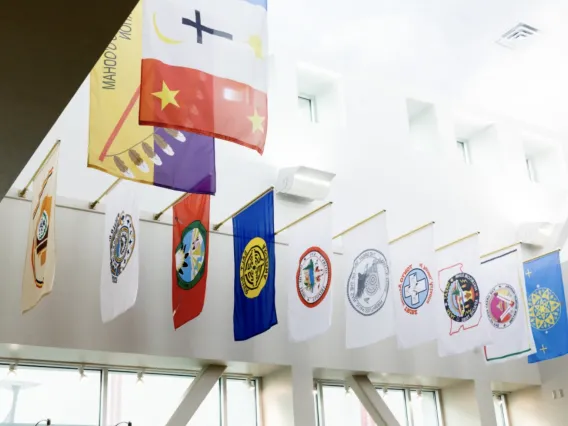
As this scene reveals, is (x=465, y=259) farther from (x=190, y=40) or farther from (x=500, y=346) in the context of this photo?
(x=190, y=40)

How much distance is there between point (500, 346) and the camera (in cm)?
898

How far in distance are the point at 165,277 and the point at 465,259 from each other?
144 inches

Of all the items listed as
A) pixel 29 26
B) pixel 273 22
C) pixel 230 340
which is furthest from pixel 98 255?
pixel 29 26

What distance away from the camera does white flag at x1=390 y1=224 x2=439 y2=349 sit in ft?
27.4

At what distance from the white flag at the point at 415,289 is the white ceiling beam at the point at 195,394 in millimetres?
2186

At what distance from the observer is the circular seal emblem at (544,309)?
30.9ft

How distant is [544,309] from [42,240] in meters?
6.57

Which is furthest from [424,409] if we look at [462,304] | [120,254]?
[120,254]

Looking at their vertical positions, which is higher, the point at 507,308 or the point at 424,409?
the point at 507,308

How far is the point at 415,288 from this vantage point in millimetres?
8500

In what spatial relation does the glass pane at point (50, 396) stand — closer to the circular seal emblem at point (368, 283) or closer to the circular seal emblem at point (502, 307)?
the circular seal emblem at point (368, 283)

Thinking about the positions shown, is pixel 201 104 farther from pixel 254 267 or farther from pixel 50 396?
pixel 50 396

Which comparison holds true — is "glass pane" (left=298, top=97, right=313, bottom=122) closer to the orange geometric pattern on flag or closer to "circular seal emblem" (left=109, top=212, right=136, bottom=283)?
"circular seal emblem" (left=109, top=212, right=136, bottom=283)

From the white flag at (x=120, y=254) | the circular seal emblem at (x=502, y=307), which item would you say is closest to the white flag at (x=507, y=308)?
the circular seal emblem at (x=502, y=307)
